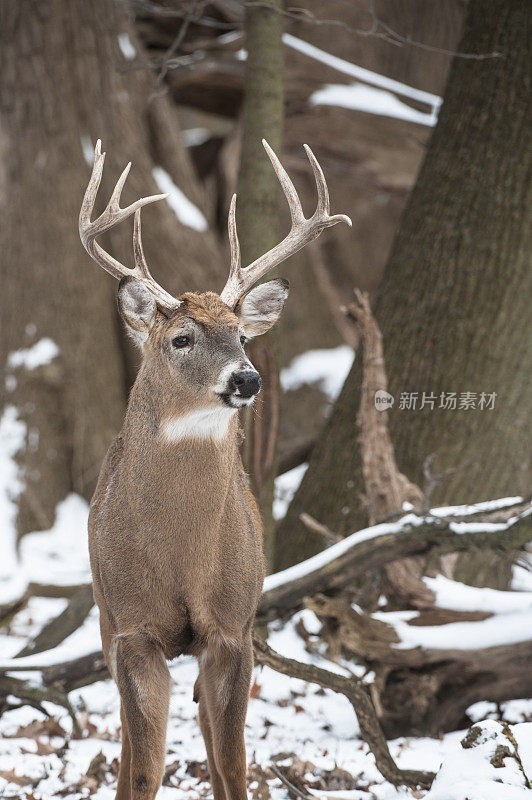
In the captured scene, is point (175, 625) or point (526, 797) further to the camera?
point (175, 625)

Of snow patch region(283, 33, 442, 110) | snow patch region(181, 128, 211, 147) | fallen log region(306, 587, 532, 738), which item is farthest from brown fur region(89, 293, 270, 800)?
snow patch region(181, 128, 211, 147)

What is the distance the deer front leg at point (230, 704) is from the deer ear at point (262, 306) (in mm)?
1258

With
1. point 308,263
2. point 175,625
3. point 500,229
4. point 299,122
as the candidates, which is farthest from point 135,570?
point 308,263

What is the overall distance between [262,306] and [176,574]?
3.95 feet

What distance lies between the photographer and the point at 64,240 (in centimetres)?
810

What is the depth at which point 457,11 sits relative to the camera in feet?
37.7

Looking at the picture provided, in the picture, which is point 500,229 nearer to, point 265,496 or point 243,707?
point 265,496

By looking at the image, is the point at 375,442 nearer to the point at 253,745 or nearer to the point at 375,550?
the point at 375,550

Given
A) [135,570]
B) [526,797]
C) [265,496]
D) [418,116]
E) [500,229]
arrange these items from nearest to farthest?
1. [526,797]
2. [135,570]
3. [265,496]
4. [500,229]
5. [418,116]

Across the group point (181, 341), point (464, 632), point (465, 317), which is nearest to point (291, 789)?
point (464, 632)

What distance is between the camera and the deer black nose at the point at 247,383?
Result: 11.0 ft

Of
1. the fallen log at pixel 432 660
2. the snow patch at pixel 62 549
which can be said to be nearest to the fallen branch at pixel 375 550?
the fallen log at pixel 432 660

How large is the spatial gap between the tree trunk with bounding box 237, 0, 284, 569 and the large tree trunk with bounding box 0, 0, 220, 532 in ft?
8.96

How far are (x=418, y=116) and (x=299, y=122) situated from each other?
1212 mm
